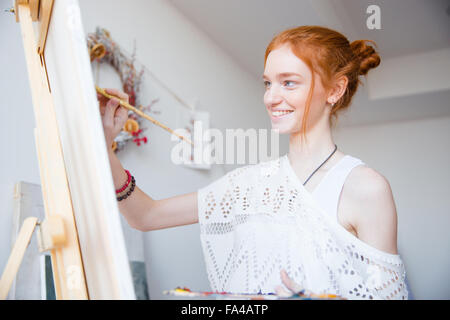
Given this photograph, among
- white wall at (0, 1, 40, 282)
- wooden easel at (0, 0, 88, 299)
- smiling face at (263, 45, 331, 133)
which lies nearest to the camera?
wooden easel at (0, 0, 88, 299)

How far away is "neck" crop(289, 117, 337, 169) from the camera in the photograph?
3.57 feet

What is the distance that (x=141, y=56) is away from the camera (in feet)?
8.17

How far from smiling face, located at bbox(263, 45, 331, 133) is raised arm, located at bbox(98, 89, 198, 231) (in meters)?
0.35

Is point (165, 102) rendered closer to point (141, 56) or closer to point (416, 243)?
point (141, 56)

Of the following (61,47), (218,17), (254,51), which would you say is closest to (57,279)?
(61,47)

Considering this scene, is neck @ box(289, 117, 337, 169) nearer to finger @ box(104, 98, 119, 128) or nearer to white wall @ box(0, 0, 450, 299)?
finger @ box(104, 98, 119, 128)

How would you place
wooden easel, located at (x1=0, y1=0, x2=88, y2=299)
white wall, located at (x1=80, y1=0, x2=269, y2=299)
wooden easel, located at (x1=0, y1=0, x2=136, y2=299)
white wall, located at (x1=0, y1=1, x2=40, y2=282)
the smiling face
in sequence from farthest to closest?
white wall, located at (x1=80, y1=0, x2=269, y2=299), white wall, located at (x1=0, y1=1, x2=40, y2=282), the smiling face, wooden easel, located at (x1=0, y1=0, x2=88, y2=299), wooden easel, located at (x1=0, y1=0, x2=136, y2=299)

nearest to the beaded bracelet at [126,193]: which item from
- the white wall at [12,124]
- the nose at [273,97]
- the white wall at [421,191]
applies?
the nose at [273,97]

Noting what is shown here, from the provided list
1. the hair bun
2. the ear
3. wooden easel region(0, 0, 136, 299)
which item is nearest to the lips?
the ear

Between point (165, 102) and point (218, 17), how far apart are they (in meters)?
0.68

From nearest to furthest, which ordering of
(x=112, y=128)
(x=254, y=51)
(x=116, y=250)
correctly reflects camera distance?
(x=116, y=250), (x=112, y=128), (x=254, y=51)

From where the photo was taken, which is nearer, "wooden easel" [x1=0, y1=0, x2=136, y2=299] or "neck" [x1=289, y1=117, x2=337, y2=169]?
"wooden easel" [x1=0, y1=0, x2=136, y2=299]

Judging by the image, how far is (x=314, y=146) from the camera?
1100 millimetres

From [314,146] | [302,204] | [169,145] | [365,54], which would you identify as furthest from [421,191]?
[302,204]
